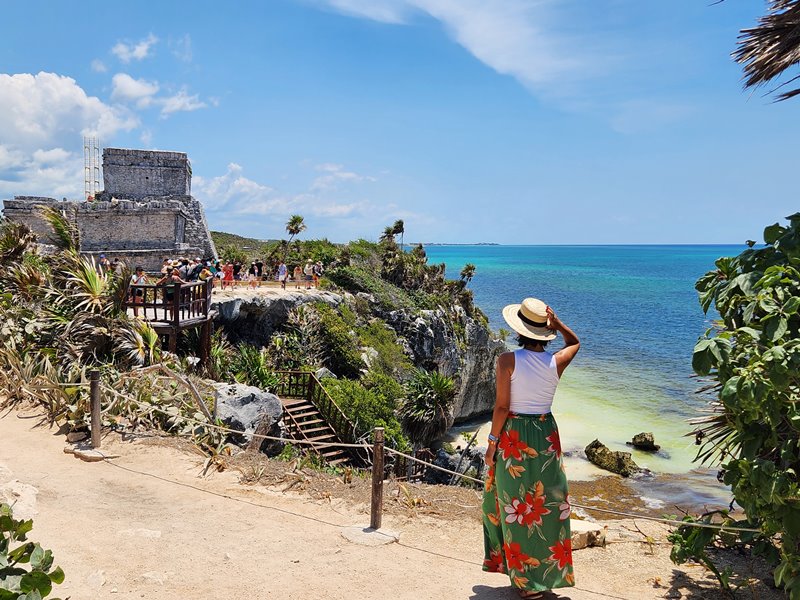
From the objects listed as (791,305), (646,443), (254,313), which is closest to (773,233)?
(791,305)

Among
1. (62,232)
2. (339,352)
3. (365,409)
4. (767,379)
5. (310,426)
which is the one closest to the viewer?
(767,379)

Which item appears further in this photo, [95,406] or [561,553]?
[95,406]

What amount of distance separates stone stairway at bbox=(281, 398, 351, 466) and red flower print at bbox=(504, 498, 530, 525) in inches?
464

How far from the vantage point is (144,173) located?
95.7 feet

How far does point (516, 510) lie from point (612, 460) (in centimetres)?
1997

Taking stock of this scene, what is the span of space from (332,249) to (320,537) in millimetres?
30196

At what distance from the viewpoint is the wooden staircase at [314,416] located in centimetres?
1652

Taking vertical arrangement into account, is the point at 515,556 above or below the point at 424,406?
above

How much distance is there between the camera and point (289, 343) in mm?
22297

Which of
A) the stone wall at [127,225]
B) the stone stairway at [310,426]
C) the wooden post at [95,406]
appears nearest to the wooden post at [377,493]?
the wooden post at [95,406]

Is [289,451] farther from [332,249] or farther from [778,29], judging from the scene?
[332,249]

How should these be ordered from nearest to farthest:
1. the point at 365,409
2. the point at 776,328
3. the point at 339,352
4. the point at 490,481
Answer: the point at 776,328, the point at 490,481, the point at 365,409, the point at 339,352

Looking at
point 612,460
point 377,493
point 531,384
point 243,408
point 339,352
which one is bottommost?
point 612,460

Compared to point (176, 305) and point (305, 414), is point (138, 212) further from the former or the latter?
point (176, 305)
